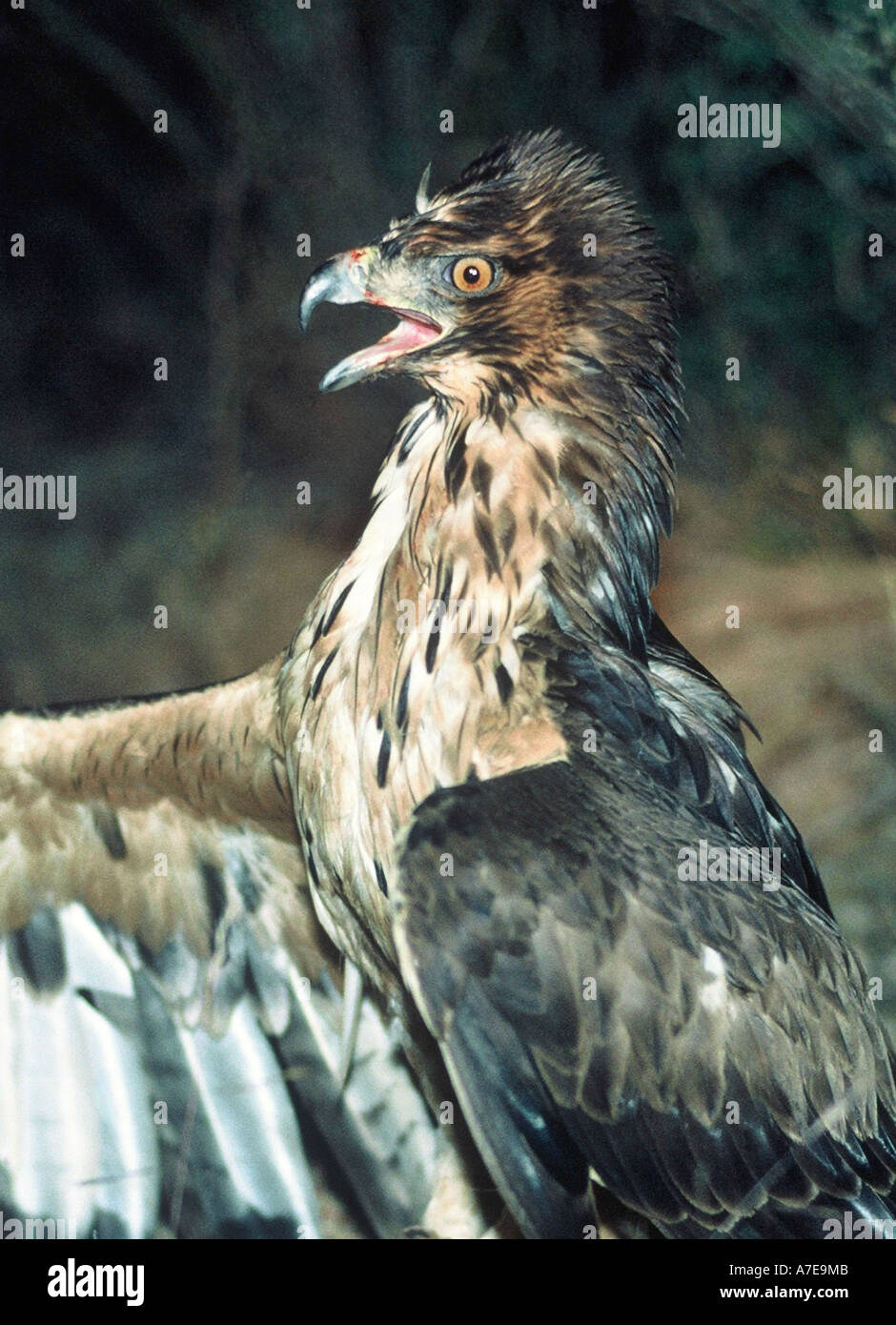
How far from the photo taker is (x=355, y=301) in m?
1.60

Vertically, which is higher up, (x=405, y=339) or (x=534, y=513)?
(x=405, y=339)

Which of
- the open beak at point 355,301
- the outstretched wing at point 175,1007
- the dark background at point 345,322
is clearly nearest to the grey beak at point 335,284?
the open beak at point 355,301

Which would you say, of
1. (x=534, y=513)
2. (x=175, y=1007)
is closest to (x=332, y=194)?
(x=534, y=513)

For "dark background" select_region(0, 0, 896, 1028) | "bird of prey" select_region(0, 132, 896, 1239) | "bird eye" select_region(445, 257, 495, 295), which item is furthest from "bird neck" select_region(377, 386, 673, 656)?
"dark background" select_region(0, 0, 896, 1028)

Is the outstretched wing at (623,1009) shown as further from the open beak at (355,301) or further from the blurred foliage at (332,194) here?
the blurred foliage at (332,194)

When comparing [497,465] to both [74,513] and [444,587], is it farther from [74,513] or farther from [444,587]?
[74,513]

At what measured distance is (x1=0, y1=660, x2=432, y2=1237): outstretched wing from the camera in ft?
6.03

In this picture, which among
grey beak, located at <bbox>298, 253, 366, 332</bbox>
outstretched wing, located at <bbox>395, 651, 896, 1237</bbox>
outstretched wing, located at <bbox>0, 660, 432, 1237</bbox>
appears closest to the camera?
outstretched wing, located at <bbox>395, 651, 896, 1237</bbox>

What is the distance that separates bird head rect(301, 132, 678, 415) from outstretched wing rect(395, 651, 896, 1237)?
1.37ft

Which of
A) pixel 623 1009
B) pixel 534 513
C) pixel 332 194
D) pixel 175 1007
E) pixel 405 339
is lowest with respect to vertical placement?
pixel 175 1007

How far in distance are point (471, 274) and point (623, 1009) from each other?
831mm

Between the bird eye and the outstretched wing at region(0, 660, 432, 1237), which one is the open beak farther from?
the outstretched wing at region(0, 660, 432, 1237)

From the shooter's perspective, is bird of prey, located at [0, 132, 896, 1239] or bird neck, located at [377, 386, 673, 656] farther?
bird neck, located at [377, 386, 673, 656]

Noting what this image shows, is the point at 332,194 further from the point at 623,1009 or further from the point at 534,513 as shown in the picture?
the point at 623,1009
